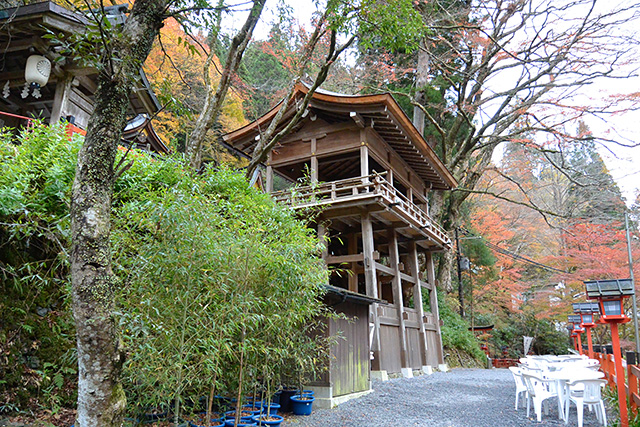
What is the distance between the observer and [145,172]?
5051mm

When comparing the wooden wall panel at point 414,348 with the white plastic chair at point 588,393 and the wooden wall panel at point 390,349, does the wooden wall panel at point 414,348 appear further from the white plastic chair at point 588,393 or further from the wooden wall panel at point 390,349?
the white plastic chair at point 588,393

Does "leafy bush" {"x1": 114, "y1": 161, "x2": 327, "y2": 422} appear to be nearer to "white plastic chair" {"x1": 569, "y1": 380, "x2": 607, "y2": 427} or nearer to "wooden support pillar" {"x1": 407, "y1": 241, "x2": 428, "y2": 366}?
"white plastic chair" {"x1": 569, "y1": 380, "x2": 607, "y2": 427}

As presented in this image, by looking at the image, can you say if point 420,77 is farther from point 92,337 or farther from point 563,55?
point 92,337

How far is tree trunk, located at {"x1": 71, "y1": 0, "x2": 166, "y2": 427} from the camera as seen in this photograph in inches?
85.9

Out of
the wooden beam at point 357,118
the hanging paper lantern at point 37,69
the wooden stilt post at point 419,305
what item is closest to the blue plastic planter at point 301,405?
the hanging paper lantern at point 37,69

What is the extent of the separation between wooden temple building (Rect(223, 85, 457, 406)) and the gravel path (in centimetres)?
56

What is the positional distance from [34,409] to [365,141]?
8404mm

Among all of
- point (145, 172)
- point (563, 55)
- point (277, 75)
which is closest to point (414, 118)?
point (563, 55)

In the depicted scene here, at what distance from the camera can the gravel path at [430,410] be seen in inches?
228

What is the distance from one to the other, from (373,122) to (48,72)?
6.92 meters

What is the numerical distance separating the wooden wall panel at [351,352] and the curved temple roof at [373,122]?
4.38 m

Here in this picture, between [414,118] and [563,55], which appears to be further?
[414,118]

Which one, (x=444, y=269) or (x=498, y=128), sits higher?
(x=498, y=128)

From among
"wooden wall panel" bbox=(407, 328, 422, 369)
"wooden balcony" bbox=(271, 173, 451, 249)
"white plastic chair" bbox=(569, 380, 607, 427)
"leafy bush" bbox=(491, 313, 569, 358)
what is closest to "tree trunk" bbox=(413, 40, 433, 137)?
"wooden balcony" bbox=(271, 173, 451, 249)
